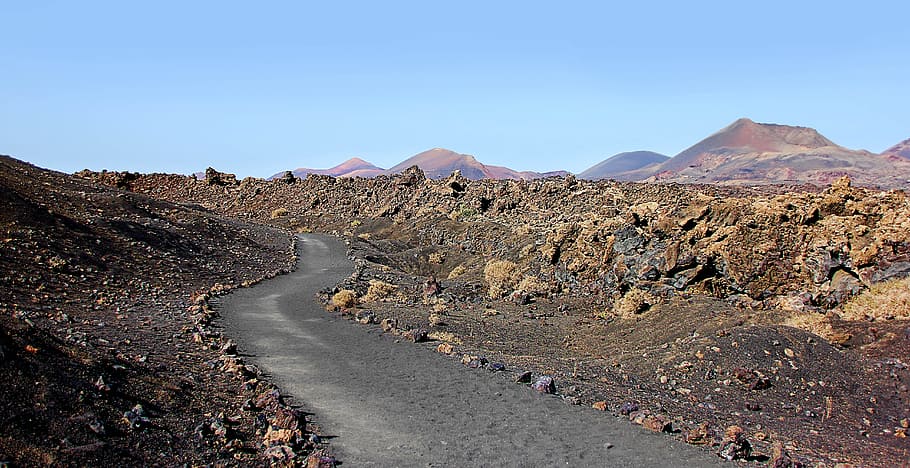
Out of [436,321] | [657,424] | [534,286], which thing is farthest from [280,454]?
[534,286]

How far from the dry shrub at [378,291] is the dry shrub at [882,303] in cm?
1368

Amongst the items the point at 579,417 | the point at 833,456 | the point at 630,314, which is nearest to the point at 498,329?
the point at 630,314

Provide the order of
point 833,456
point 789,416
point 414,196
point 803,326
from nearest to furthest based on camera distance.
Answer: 1. point 833,456
2. point 789,416
3. point 803,326
4. point 414,196

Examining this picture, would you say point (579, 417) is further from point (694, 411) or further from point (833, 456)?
point (833, 456)

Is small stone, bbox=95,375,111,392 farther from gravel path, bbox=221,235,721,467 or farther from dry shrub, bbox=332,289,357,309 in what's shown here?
dry shrub, bbox=332,289,357,309

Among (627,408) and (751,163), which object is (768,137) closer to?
(751,163)

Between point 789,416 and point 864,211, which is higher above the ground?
point 864,211

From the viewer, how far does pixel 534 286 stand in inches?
827

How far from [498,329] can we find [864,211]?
10.1m

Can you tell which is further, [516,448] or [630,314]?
[630,314]

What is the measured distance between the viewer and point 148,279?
63.8 feet

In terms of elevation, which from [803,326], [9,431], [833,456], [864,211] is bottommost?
[833,456]

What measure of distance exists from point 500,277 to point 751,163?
363 ft

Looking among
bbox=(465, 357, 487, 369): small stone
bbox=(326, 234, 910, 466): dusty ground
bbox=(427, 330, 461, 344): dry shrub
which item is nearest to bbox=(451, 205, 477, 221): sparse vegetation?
bbox=(326, 234, 910, 466): dusty ground
